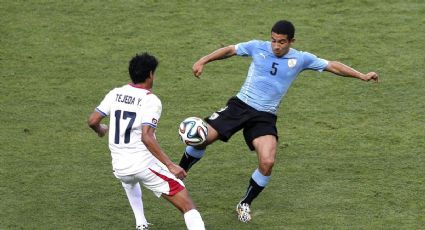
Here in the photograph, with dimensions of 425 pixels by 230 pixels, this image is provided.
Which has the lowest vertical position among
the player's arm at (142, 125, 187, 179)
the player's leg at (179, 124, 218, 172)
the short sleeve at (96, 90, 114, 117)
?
the player's leg at (179, 124, 218, 172)

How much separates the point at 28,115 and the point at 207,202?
145 inches

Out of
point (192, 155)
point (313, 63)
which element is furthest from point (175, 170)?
point (313, 63)

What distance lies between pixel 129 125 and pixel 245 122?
180 centimetres

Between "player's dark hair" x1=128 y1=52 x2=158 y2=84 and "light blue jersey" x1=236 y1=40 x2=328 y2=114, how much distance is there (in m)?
1.69

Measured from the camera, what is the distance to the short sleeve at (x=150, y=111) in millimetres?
9469

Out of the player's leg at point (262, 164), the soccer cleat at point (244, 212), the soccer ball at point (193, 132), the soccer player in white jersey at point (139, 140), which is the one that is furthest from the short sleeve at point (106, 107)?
the soccer cleat at point (244, 212)

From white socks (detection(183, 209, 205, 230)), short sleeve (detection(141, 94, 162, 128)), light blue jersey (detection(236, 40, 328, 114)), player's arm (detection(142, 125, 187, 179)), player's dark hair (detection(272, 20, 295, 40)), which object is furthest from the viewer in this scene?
light blue jersey (detection(236, 40, 328, 114))

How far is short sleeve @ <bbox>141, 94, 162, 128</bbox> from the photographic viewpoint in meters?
9.47

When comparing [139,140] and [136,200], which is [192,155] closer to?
[136,200]

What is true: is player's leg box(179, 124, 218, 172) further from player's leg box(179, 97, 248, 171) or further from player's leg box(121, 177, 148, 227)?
player's leg box(121, 177, 148, 227)

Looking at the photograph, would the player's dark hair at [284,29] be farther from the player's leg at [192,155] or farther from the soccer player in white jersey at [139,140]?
the soccer player in white jersey at [139,140]

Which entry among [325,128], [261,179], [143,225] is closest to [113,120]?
[143,225]

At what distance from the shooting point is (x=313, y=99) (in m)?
14.1

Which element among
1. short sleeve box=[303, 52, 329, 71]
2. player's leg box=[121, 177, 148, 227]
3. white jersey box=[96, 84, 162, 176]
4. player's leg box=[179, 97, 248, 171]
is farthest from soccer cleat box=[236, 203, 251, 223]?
short sleeve box=[303, 52, 329, 71]
